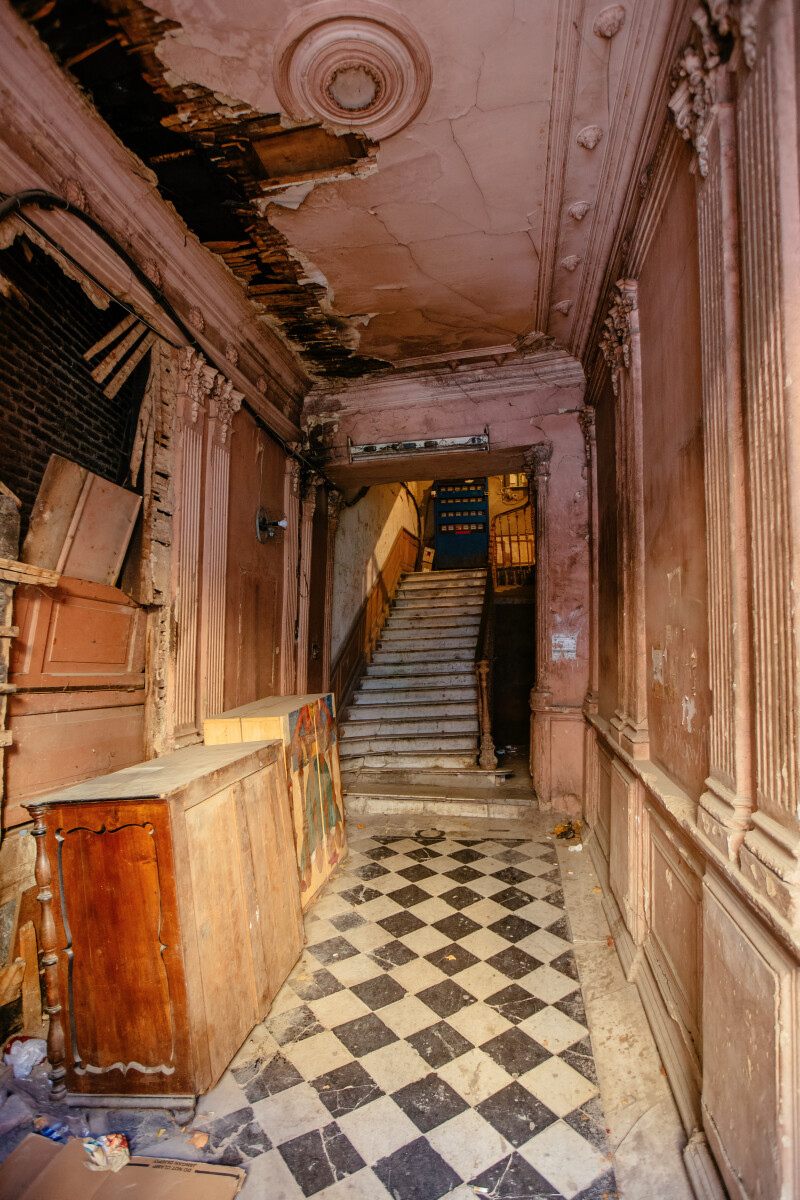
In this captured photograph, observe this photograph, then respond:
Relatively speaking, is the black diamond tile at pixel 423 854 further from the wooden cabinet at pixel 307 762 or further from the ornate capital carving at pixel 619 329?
the ornate capital carving at pixel 619 329

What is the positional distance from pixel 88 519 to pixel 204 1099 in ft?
8.53

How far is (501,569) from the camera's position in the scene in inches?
481

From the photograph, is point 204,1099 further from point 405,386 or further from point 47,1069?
point 405,386

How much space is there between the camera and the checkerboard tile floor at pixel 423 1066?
1.80m

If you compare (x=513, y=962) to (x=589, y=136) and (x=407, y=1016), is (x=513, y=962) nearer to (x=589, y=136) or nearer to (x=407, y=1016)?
(x=407, y=1016)

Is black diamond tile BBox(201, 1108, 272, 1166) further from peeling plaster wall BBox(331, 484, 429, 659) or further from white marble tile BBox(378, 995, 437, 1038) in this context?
peeling plaster wall BBox(331, 484, 429, 659)

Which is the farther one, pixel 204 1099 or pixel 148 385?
pixel 148 385

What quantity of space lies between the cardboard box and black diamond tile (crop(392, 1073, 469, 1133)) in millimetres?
594

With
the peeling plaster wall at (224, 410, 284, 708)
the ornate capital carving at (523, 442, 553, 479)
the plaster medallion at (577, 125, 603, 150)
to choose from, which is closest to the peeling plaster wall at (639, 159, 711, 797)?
the plaster medallion at (577, 125, 603, 150)

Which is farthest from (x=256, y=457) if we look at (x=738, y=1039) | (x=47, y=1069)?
(x=738, y=1039)

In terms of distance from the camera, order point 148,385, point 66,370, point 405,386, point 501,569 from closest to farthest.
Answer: point 66,370, point 148,385, point 405,386, point 501,569

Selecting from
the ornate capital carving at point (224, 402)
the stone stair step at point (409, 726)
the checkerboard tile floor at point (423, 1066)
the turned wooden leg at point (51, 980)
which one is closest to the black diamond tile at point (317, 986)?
the checkerboard tile floor at point (423, 1066)

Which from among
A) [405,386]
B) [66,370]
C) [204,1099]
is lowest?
[204,1099]

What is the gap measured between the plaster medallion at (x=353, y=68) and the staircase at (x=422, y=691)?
5.22m
